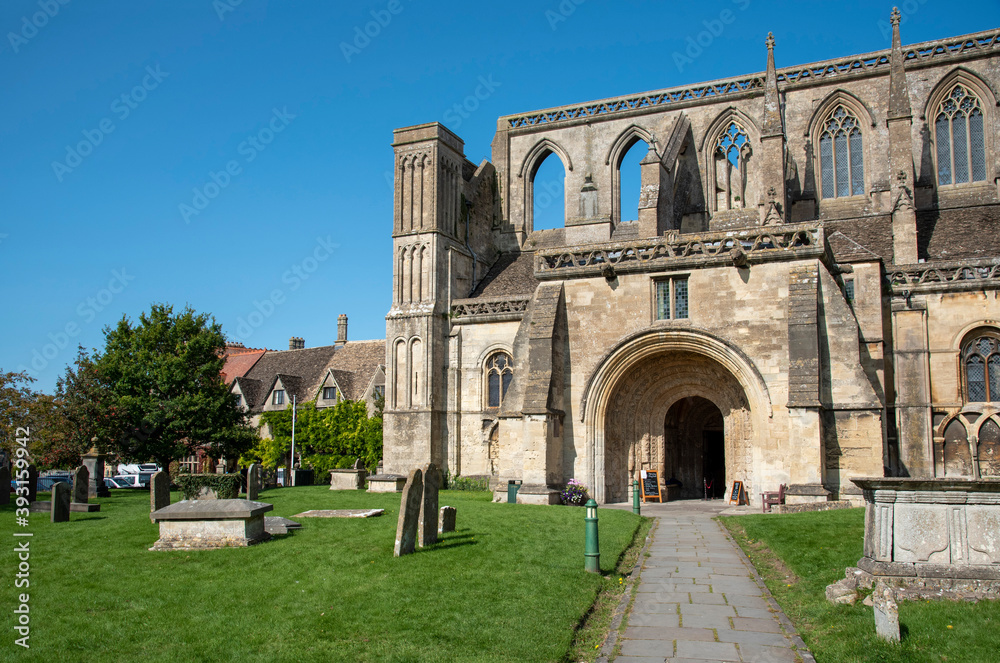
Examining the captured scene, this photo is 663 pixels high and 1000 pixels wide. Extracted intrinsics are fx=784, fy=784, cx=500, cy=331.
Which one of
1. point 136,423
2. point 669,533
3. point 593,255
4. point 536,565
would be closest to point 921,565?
point 536,565

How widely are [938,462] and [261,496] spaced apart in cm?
2025

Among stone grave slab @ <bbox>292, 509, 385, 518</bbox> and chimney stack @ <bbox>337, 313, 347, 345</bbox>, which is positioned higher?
chimney stack @ <bbox>337, 313, 347, 345</bbox>

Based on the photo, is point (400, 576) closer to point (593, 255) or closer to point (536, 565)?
point (536, 565)

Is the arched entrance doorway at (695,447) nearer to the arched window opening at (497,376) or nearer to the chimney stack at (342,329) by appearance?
the arched window opening at (497,376)

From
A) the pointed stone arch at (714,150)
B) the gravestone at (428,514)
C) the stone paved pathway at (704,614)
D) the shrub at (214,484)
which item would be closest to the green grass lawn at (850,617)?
the stone paved pathway at (704,614)

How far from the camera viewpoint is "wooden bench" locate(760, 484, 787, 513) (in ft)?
62.4

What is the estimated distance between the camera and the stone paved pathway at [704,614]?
7.86m

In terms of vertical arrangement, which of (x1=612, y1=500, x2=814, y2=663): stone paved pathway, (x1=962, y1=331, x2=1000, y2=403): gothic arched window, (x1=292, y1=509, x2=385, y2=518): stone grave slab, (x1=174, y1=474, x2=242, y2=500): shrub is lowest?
(x1=612, y1=500, x2=814, y2=663): stone paved pathway

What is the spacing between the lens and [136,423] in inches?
1314

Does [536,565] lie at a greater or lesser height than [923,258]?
lesser

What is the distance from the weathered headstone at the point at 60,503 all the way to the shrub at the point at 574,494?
11.7 meters

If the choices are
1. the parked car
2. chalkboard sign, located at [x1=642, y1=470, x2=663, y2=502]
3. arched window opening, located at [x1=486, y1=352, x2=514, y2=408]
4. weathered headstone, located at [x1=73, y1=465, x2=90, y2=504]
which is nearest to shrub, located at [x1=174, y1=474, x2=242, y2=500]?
weathered headstone, located at [x1=73, y1=465, x2=90, y2=504]

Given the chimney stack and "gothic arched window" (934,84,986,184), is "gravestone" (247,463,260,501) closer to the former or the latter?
"gothic arched window" (934,84,986,184)

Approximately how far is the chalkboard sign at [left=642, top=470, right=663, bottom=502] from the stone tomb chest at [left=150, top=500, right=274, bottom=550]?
13.9 metres
